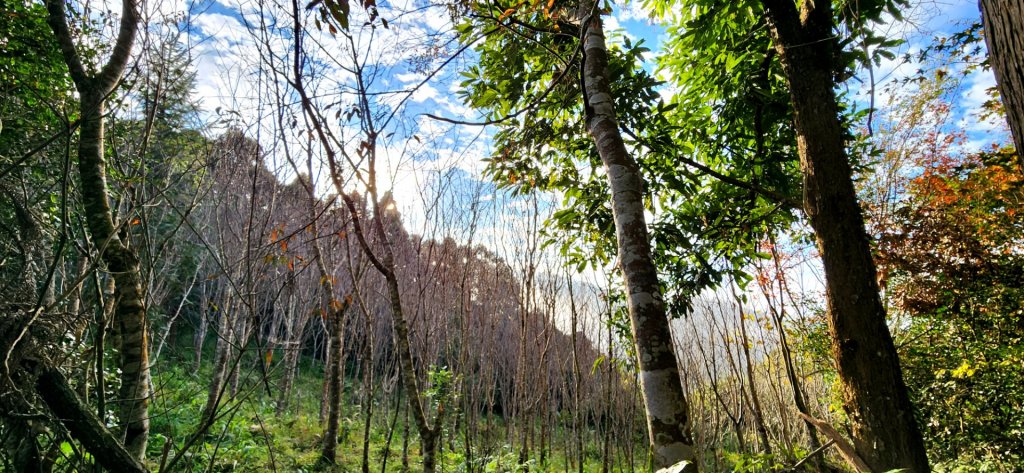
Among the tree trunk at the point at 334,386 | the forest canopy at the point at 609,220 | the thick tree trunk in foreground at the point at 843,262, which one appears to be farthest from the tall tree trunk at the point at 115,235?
the thick tree trunk in foreground at the point at 843,262

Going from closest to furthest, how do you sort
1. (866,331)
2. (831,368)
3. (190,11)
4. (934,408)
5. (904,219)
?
(866,331), (190,11), (934,408), (904,219), (831,368)

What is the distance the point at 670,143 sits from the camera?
334 cm

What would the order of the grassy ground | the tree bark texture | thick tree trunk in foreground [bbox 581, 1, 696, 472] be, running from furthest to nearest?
the grassy ground < the tree bark texture < thick tree trunk in foreground [bbox 581, 1, 696, 472]

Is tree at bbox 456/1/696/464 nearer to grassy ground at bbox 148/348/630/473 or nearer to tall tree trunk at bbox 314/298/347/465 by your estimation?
grassy ground at bbox 148/348/630/473

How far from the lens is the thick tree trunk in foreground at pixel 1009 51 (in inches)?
34.1

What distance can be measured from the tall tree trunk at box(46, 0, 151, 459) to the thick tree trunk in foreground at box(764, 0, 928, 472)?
3.46 meters

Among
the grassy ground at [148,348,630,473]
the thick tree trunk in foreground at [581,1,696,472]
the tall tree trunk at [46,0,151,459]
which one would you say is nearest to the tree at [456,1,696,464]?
the thick tree trunk in foreground at [581,1,696,472]

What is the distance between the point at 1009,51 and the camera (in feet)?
2.89

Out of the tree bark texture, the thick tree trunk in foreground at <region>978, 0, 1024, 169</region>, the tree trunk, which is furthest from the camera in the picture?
the tree trunk

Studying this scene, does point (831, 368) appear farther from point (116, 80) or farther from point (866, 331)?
point (116, 80)

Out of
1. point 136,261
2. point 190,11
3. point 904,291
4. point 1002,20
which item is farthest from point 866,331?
point 904,291

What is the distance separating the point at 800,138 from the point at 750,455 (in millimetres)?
1643

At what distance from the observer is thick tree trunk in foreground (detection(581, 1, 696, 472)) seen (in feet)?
5.55

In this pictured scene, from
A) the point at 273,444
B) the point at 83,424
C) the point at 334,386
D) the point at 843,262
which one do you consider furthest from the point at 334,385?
the point at 843,262
